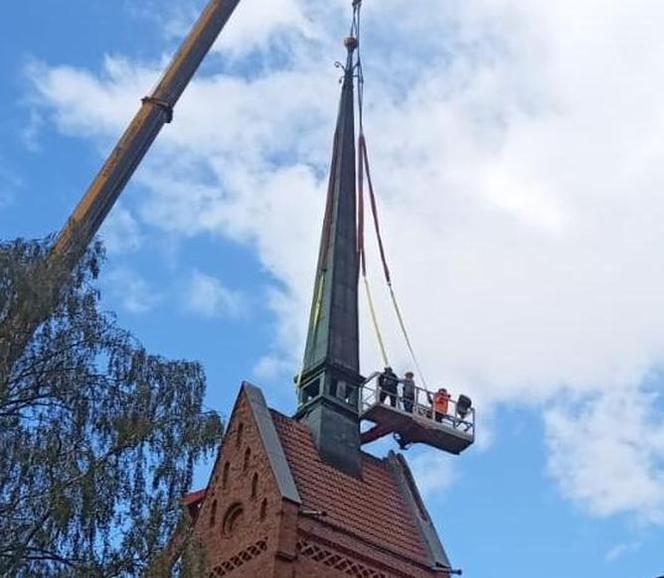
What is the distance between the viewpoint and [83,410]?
20.4 meters

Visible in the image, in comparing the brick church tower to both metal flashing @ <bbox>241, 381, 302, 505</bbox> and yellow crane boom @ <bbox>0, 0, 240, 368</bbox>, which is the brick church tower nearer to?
metal flashing @ <bbox>241, 381, 302, 505</bbox>

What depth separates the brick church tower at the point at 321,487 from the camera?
31.0 m

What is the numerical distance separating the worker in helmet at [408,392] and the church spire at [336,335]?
1.71m

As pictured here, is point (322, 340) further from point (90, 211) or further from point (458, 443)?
point (90, 211)

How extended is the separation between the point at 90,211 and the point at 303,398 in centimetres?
1151

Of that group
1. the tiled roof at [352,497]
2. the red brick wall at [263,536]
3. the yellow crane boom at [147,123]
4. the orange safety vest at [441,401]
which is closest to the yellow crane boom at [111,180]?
the yellow crane boom at [147,123]

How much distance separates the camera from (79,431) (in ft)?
66.5

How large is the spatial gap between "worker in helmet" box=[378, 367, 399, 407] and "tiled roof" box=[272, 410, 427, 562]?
7.01 ft

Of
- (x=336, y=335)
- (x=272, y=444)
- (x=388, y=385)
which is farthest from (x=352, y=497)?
(x=336, y=335)

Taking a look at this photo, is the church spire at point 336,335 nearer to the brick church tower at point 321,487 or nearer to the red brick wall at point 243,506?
the brick church tower at point 321,487

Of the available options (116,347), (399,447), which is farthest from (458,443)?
(116,347)

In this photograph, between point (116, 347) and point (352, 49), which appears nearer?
point (116, 347)

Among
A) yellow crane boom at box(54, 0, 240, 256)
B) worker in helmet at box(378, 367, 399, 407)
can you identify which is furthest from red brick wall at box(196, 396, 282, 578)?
yellow crane boom at box(54, 0, 240, 256)

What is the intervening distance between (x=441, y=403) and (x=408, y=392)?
3.58ft
